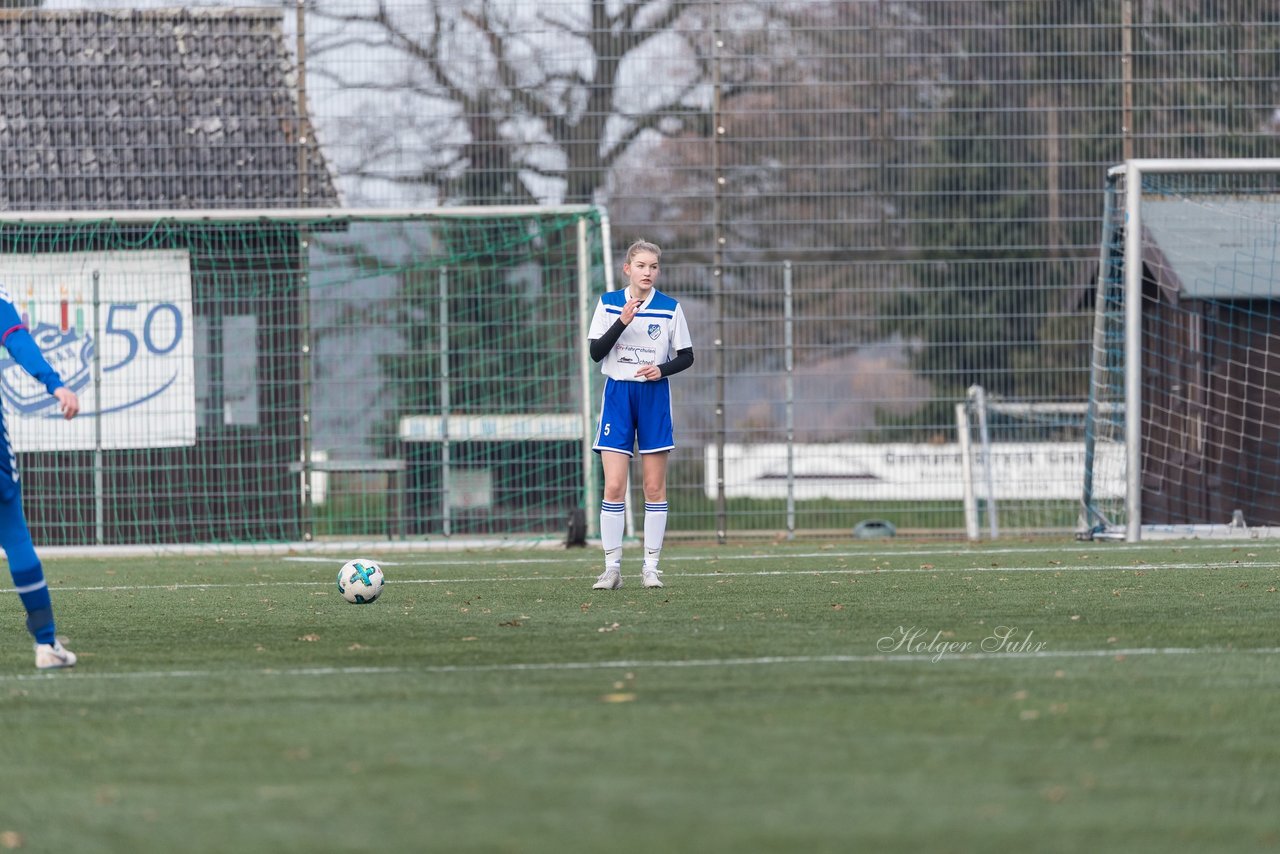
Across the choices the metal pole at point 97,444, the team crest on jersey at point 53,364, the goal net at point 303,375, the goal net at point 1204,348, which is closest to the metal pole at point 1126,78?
the goal net at point 1204,348

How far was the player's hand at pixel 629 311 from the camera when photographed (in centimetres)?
833

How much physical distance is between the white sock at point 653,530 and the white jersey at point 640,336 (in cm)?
71

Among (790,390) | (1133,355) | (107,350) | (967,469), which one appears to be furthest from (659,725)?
(107,350)

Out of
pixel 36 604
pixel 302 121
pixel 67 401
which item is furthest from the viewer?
pixel 302 121

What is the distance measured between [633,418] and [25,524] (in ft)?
11.8

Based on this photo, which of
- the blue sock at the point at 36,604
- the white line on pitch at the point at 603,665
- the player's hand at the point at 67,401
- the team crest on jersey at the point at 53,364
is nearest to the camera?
the white line on pitch at the point at 603,665

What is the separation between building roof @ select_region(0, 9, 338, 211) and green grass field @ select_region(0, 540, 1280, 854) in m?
7.37

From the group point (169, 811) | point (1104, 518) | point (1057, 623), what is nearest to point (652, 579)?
point (1057, 623)

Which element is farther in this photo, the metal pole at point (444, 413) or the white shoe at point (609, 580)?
the metal pole at point (444, 413)

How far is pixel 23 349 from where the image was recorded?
→ 18.4ft

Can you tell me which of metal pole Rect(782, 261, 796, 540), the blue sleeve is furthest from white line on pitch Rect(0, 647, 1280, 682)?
metal pole Rect(782, 261, 796, 540)

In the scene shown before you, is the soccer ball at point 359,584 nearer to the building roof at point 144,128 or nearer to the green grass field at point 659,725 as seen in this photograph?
the green grass field at point 659,725

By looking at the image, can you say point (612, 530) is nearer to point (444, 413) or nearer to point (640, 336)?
point (640, 336)

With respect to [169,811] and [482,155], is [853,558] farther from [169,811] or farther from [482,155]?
[169,811]
